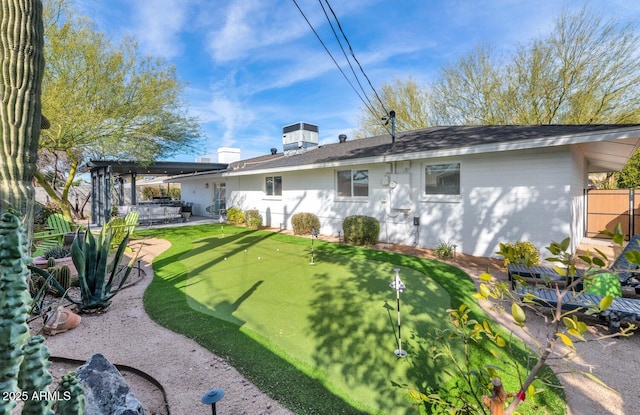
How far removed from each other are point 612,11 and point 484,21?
919cm

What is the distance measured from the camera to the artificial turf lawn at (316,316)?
2.92m

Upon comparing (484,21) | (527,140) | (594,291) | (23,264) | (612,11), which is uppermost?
(612,11)

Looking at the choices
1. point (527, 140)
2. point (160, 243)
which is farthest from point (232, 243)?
point (527, 140)

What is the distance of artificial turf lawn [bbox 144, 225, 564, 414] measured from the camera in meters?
2.92

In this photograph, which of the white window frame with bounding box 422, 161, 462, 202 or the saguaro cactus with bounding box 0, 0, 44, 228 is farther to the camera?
the white window frame with bounding box 422, 161, 462, 202

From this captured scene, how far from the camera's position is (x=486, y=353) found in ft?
11.3

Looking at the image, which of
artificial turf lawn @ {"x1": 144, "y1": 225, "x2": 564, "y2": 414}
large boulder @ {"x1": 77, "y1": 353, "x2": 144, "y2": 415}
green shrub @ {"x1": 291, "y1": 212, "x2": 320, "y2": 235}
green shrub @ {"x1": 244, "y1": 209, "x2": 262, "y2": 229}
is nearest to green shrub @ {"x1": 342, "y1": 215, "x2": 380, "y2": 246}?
artificial turf lawn @ {"x1": 144, "y1": 225, "x2": 564, "y2": 414}

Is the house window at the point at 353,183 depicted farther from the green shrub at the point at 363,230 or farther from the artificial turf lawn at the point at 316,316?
the artificial turf lawn at the point at 316,316

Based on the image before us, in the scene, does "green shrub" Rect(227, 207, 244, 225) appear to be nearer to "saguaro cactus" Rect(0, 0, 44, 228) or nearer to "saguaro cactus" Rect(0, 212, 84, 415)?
Answer: "saguaro cactus" Rect(0, 0, 44, 228)


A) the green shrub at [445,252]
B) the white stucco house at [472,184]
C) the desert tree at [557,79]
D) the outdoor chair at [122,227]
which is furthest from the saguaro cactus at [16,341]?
the desert tree at [557,79]

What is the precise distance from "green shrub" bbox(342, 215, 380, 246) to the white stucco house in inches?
24.9

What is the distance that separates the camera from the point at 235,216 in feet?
53.8

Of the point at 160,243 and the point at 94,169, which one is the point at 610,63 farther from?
the point at 94,169

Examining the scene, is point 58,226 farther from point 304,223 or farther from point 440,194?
point 440,194
